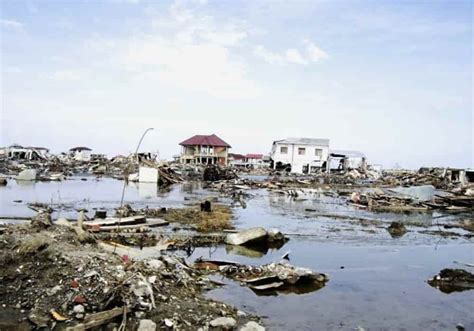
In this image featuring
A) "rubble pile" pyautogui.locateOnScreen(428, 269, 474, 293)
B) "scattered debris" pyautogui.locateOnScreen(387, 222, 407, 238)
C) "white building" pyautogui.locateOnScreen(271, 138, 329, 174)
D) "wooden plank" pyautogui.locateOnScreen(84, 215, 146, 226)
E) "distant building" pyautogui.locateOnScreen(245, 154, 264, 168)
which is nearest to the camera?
"rubble pile" pyautogui.locateOnScreen(428, 269, 474, 293)

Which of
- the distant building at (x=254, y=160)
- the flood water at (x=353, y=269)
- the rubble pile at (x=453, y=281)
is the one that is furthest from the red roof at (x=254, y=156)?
the rubble pile at (x=453, y=281)

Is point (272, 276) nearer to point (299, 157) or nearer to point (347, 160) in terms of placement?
point (299, 157)

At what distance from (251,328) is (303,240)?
8.76 meters

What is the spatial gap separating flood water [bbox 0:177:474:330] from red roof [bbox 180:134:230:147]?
4831 centimetres

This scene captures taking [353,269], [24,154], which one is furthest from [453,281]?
[24,154]

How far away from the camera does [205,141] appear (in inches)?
2830

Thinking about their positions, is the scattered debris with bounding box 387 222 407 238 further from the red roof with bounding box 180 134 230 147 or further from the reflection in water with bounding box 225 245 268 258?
the red roof with bounding box 180 134 230 147

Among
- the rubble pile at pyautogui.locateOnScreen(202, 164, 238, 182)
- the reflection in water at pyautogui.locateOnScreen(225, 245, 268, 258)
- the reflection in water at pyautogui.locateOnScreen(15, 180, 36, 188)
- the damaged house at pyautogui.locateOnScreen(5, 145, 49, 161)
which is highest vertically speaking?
the damaged house at pyautogui.locateOnScreen(5, 145, 49, 161)

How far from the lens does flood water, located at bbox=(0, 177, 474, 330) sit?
26.9 ft

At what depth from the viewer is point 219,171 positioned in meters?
47.9

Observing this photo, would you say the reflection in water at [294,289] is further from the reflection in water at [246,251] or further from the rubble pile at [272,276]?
the reflection in water at [246,251]

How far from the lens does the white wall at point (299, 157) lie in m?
65.7

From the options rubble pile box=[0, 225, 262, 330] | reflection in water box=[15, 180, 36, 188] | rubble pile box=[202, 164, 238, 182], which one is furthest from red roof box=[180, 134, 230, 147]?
rubble pile box=[0, 225, 262, 330]

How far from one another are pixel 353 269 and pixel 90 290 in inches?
280
